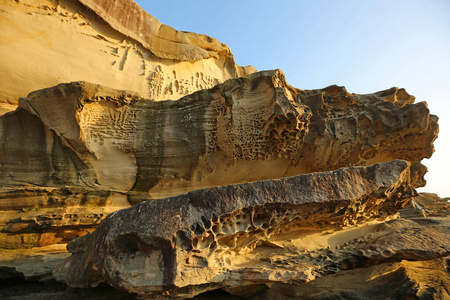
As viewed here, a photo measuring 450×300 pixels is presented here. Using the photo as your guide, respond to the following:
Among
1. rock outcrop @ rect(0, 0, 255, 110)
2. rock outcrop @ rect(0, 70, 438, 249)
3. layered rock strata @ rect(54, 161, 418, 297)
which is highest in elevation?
rock outcrop @ rect(0, 0, 255, 110)

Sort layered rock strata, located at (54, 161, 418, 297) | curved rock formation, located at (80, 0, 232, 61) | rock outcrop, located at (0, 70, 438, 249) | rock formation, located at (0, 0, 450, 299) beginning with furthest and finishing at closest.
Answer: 1. curved rock formation, located at (80, 0, 232, 61)
2. rock outcrop, located at (0, 70, 438, 249)
3. rock formation, located at (0, 0, 450, 299)
4. layered rock strata, located at (54, 161, 418, 297)

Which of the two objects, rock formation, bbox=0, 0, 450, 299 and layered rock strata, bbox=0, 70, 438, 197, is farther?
layered rock strata, bbox=0, 70, 438, 197

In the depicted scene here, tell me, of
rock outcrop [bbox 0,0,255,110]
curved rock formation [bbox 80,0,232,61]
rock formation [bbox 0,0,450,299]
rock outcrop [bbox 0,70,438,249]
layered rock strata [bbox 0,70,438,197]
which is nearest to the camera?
rock formation [bbox 0,0,450,299]

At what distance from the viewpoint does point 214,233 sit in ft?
9.41

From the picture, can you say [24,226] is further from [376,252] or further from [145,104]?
[376,252]

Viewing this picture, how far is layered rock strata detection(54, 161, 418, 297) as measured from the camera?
2.65 m

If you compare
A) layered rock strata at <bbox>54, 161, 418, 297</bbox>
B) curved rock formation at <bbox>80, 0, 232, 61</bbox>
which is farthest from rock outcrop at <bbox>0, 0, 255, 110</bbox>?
layered rock strata at <bbox>54, 161, 418, 297</bbox>

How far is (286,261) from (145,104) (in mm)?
4235

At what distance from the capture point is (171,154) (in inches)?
218

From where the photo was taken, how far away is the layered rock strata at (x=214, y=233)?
8.71 ft

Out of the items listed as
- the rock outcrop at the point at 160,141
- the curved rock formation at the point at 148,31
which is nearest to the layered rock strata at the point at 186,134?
the rock outcrop at the point at 160,141

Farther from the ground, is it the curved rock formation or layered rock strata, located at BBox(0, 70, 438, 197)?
the curved rock formation

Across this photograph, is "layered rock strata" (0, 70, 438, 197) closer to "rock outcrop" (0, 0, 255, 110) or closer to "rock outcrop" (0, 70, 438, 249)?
"rock outcrop" (0, 70, 438, 249)

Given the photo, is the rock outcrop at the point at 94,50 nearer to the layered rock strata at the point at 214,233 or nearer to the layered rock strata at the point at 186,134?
the layered rock strata at the point at 186,134
